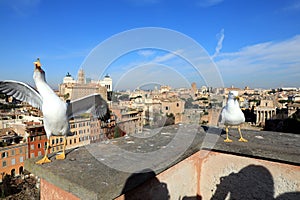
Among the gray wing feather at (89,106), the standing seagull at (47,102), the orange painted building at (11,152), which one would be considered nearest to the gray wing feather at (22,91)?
the standing seagull at (47,102)

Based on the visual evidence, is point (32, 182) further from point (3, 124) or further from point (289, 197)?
point (289, 197)

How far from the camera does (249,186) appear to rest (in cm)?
217

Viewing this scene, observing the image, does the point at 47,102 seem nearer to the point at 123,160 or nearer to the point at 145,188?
the point at 123,160

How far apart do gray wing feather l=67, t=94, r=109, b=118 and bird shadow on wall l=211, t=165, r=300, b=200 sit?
1.70 meters

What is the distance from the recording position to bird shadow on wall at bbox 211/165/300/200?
204 cm

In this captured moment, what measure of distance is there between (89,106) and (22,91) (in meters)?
0.66

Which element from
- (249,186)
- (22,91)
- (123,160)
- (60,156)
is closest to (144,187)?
(123,160)

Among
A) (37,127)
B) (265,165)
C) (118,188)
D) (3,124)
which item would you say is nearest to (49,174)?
(118,188)

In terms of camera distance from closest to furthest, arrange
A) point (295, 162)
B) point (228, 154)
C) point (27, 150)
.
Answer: point (295, 162), point (228, 154), point (27, 150)

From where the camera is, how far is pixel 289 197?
1.95 m

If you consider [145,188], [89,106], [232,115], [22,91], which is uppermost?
[22,91]

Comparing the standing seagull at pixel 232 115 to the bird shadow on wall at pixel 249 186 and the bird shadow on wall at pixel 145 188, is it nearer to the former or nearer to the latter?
the bird shadow on wall at pixel 249 186

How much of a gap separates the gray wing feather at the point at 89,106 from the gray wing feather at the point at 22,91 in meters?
0.29

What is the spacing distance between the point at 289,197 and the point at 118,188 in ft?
5.95
